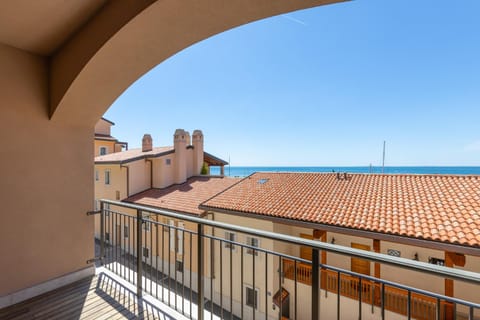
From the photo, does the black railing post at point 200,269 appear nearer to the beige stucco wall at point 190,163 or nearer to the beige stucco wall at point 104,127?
the beige stucco wall at point 190,163

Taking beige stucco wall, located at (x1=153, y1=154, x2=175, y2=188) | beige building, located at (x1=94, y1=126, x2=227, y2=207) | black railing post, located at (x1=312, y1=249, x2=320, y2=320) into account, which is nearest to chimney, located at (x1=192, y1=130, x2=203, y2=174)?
beige building, located at (x1=94, y1=126, x2=227, y2=207)

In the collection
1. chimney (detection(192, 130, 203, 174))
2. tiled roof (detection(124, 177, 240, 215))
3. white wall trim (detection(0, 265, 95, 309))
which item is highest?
chimney (detection(192, 130, 203, 174))

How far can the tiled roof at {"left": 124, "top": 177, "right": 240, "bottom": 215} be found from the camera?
9670mm

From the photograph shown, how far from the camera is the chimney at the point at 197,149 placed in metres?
14.2

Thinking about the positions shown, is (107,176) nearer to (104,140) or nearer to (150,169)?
(150,169)

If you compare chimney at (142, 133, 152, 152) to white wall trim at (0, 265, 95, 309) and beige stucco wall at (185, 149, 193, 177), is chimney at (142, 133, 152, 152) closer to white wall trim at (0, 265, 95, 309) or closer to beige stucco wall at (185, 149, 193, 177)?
beige stucco wall at (185, 149, 193, 177)

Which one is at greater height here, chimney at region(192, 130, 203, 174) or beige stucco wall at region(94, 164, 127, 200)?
chimney at region(192, 130, 203, 174)

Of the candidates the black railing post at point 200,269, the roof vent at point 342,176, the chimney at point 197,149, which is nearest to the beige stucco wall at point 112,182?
the chimney at point 197,149

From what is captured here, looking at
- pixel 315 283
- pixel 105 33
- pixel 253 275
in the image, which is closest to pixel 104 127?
pixel 105 33

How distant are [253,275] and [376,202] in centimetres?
652

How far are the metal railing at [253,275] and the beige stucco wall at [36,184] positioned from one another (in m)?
0.39

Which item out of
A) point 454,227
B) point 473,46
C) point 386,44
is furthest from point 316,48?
point 473,46

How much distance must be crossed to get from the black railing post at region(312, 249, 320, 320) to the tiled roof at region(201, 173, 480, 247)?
512cm

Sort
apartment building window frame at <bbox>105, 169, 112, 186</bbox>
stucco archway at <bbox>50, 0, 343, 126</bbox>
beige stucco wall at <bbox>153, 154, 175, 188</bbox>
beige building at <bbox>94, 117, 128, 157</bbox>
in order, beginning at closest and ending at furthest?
1. stucco archway at <bbox>50, 0, 343, 126</bbox>
2. beige stucco wall at <bbox>153, 154, 175, 188</bbox>
3. apartment building window frame at <bbox>105, 169, 112, 186</bbox>
4. beige building at <bbox>94, 117, 128, 157</bbox>
